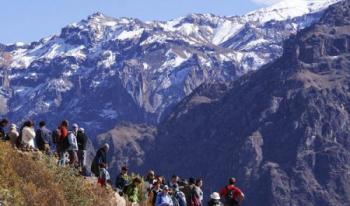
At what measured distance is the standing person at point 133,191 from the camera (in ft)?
156

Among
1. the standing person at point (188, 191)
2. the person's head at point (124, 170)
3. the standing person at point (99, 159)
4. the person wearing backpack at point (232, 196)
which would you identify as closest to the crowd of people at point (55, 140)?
the standing person at point (99, 159)

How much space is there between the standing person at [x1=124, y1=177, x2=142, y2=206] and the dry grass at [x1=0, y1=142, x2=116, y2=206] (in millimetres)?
4315

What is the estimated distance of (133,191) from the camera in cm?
4775

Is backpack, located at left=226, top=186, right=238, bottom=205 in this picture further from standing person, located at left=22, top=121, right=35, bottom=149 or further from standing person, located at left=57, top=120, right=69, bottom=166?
standing person, located at left=22, top=121, right=35, bottom=149

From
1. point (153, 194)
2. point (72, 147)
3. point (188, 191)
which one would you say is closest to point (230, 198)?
point (153, 194)

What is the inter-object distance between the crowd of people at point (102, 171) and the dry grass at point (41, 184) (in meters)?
2.46

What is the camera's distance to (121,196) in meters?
46.8

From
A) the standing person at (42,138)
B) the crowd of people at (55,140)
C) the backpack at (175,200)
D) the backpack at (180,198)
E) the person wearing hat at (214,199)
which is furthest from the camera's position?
the standing person at (42,138)

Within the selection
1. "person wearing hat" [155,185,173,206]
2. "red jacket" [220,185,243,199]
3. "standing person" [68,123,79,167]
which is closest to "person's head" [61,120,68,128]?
"standing person" [68,123,79,167]

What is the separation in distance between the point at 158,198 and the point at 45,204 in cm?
796

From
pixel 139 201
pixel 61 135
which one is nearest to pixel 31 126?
pixel 61 135

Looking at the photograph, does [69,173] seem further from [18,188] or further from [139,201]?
[139,201]

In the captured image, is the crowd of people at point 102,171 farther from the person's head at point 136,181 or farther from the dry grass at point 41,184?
the dry grass at point 41,184

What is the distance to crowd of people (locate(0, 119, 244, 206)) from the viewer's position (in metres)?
44.6
